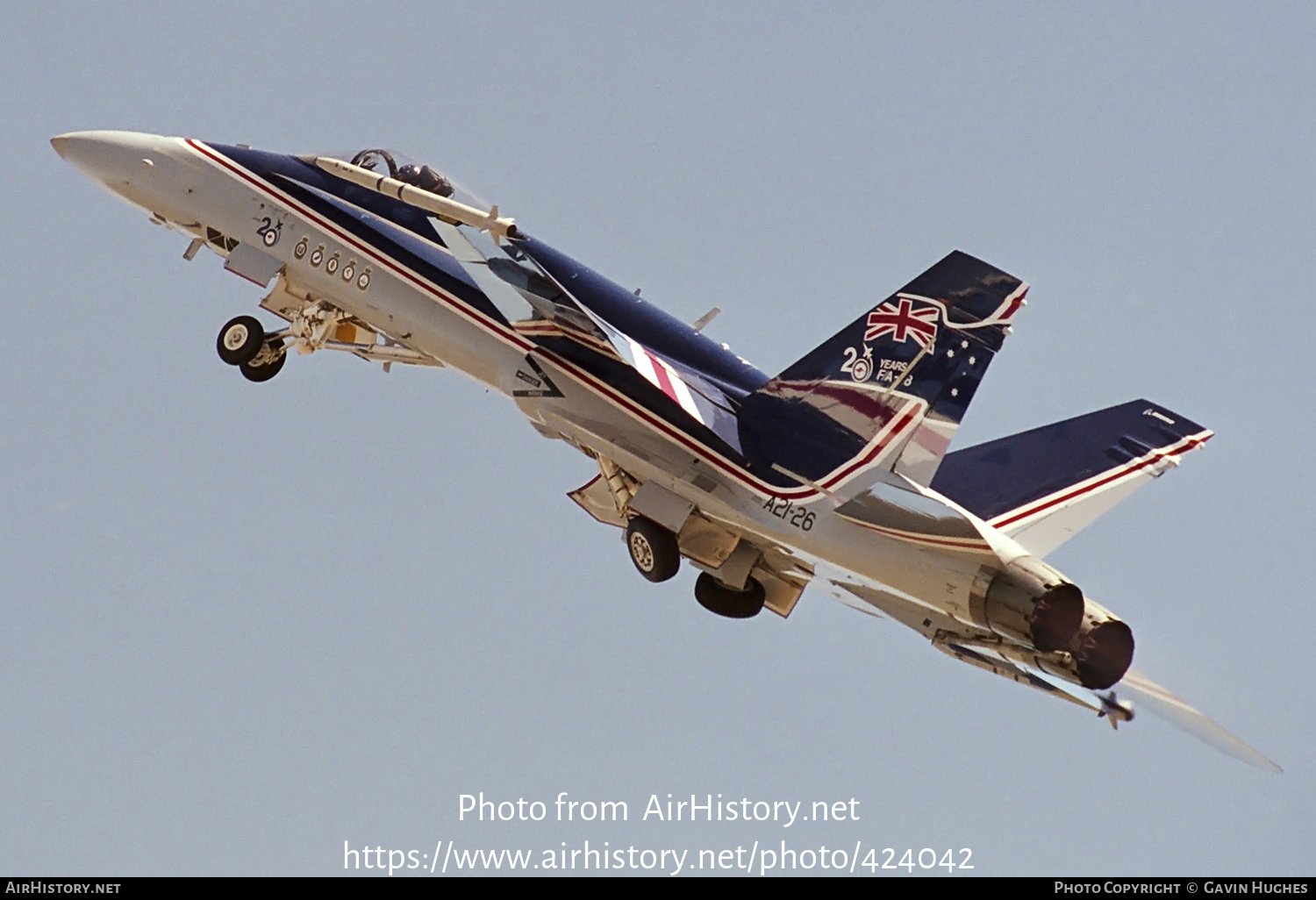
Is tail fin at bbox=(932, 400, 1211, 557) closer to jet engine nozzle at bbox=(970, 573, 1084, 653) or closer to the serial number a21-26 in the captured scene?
jet engine nozzle at bbox=(970, 573, 1084, 653)

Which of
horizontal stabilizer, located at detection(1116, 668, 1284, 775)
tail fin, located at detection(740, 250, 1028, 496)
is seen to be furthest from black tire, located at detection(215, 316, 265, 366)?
horizontal stabilizer, located at detection(1116, 668, 1284, 775)

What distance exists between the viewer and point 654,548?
1527cm

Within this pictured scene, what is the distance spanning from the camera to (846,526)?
46.7ft

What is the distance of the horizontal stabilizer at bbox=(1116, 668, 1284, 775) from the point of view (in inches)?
532

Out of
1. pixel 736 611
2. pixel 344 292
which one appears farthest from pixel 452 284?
pixel 736 611

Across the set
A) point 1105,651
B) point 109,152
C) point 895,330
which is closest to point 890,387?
point 895,330

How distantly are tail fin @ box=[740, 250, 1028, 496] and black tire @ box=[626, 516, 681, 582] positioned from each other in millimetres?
1132

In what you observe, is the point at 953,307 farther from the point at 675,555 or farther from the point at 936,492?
the point at 675,555

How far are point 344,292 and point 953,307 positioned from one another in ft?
18.9

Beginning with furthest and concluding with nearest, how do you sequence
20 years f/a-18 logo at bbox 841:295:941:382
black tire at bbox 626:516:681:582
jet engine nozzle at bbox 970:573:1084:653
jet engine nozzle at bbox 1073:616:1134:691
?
black tire at bbox 626:516:681:582 < 20 years f/a-18 logo at bbox 841:295:941:382 < jet engine nozzle at bbox 1073:616:1134:691 < jet engine nozzle at bbox 970:573:1084:653

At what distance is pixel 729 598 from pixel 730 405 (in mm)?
2348

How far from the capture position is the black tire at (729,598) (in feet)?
54.3

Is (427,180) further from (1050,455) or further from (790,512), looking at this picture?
(1050,455)

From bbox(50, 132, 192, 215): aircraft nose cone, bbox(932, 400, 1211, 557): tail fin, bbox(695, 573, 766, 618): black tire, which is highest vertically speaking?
bbox(932, 400, 1211, 557): tail fin
